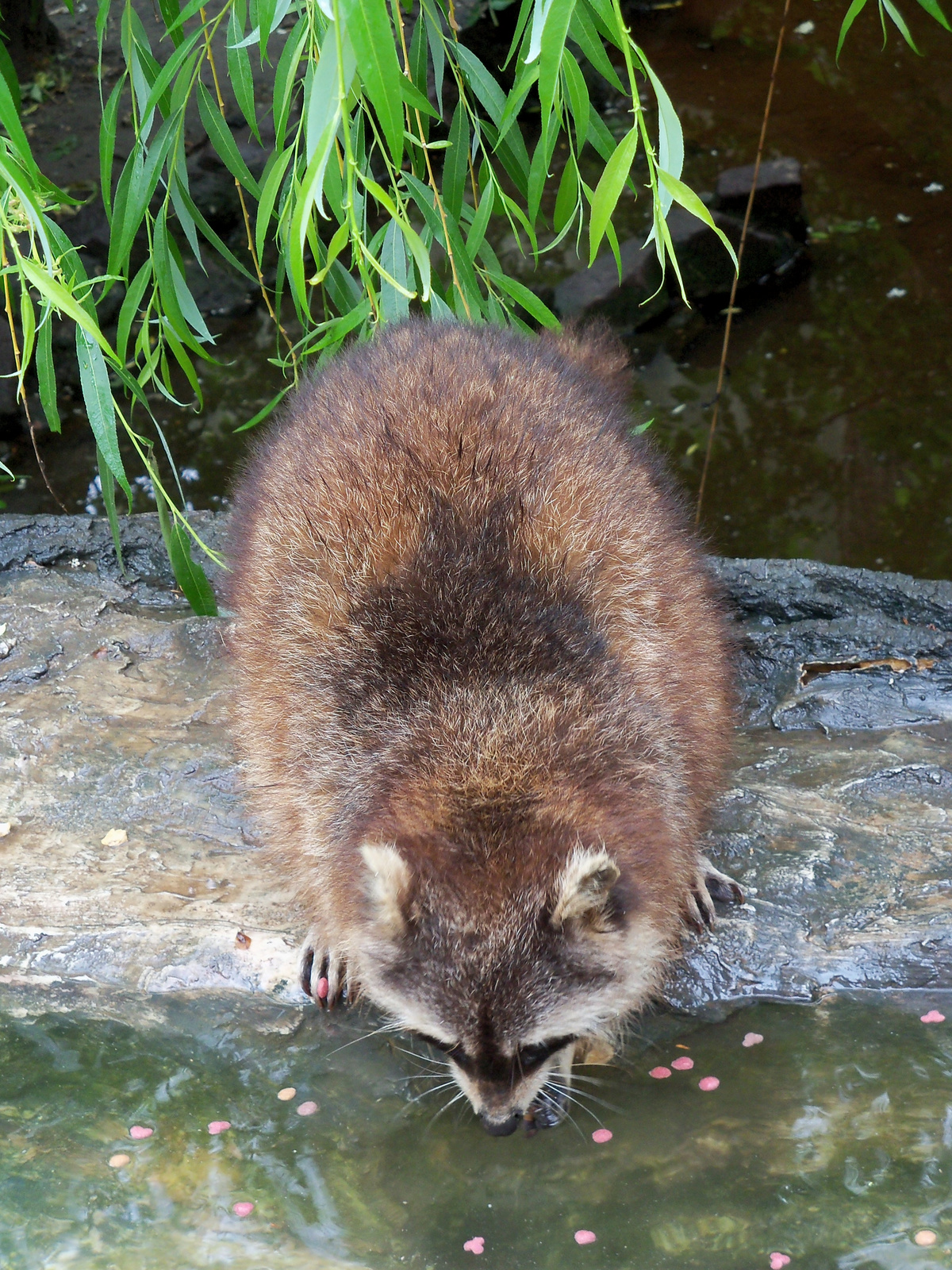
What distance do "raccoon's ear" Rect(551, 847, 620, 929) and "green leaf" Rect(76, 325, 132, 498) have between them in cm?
157

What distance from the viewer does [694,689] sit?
3402mm

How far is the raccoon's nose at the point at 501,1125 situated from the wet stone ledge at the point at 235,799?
0.64m

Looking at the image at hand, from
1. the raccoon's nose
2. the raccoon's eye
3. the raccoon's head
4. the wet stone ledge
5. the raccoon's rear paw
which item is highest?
the raccoon's head

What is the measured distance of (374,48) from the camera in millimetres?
2234

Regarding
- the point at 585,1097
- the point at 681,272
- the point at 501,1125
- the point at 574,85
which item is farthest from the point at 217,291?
the point at 501,1125

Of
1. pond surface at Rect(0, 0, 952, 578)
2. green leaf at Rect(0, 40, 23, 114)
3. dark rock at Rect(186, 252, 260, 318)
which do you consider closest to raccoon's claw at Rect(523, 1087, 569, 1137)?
green leaf at Rect(0, 40, 23, 114)

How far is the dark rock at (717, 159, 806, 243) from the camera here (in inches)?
319

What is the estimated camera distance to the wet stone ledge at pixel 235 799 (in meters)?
3.13

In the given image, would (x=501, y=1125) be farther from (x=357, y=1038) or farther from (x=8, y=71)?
(x=8, y=71)

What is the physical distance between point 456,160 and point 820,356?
14.7ft

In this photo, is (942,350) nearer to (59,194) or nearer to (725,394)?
(725,394)

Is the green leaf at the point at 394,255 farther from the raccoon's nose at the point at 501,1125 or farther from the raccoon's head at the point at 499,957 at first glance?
the raccoon's nose at the point at 501,1125

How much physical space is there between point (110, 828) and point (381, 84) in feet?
7.40

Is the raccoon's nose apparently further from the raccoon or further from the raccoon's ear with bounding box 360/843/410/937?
the raccoon's ear with bounding box 360/843/410/937
